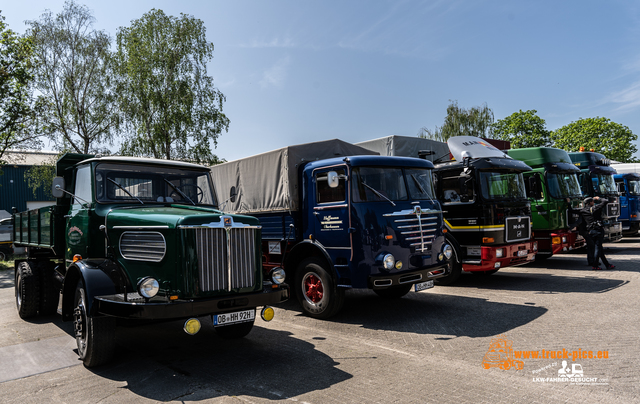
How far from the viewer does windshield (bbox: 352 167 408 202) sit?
274 inches

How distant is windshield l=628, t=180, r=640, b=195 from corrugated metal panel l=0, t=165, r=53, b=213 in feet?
117

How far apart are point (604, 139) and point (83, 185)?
182 feet

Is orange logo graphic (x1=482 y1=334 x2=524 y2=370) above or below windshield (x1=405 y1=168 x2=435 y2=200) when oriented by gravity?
below

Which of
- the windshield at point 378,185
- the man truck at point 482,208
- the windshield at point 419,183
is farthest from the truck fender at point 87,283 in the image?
the man truck at point 482,208

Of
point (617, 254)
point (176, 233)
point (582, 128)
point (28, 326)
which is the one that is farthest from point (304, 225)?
point (582, 128)

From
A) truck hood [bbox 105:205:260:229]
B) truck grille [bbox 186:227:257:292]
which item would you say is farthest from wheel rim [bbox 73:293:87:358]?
truck grille [bbox 186:227:257:292]

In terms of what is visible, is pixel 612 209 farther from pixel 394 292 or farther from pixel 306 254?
pixel 306 254

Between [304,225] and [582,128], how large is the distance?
5166 cm

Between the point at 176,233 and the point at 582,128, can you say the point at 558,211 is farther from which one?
the point at 582,128

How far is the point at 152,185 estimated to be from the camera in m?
6.38

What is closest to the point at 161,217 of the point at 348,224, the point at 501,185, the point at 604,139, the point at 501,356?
the point at 348,224

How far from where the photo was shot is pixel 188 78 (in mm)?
27062

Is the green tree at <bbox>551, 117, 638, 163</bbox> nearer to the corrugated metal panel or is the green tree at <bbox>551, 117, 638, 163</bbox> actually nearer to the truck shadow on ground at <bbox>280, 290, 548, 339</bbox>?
the truck shadow on ground at <bbox>280, 290, 548, 339</bbox>

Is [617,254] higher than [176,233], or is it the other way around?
[176,233]
